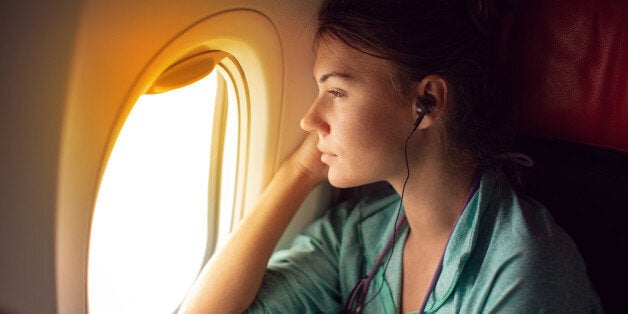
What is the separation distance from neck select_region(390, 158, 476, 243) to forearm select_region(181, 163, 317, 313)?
278 mm

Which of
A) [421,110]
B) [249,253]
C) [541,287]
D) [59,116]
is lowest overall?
[541,287]

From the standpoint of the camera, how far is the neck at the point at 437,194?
1.12 metres

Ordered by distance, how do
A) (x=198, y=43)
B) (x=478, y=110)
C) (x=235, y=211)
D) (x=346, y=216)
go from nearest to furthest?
1. (x=198, y=43)
2. (x=478, y=110)
3. (x=235, y=211)
4. (x=346, y=216)

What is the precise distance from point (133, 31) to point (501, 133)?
0.76 metres

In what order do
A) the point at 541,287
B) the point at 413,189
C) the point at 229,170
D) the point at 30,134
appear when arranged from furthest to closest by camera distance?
the point at 229,170 < the point at 413,189 < the point at 541,287 < the point at 30,134

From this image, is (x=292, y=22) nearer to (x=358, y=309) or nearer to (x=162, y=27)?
(x=162, y=27)

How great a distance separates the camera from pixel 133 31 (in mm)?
795

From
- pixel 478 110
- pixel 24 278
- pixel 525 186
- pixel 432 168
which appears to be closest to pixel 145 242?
pixel 24 278

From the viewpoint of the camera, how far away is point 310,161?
1306 millimetres

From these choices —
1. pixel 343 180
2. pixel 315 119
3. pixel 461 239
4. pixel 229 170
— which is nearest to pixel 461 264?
pixel 461 239

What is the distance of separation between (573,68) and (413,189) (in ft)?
1.36

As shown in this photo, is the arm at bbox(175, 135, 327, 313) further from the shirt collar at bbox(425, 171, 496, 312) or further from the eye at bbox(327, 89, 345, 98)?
the shirt collar at bbox(425, 171, 496, 312)

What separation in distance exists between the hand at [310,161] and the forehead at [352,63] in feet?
0.97

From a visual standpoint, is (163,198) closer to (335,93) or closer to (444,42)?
(335,93)
